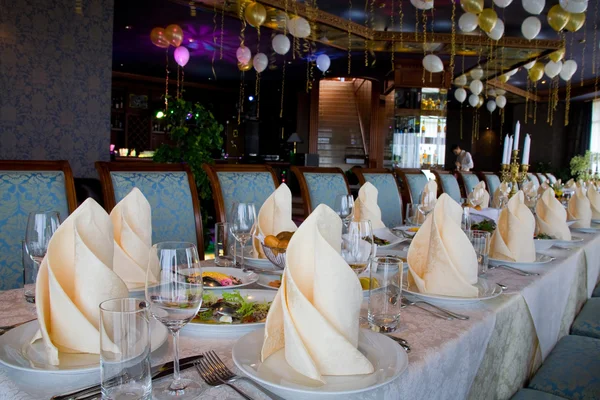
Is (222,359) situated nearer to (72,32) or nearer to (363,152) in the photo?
(72,32)

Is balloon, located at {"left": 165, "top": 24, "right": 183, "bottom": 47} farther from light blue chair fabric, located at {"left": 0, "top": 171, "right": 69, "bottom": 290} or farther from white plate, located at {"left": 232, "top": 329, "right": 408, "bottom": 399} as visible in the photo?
white plate, located at {"left": 232, "top": 329, "right": 408, "bottom": 399}

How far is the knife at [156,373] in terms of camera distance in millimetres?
573

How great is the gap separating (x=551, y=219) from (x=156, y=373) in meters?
1.81

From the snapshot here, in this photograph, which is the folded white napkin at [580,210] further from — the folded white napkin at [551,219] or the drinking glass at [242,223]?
the drinking glass at [242,223]

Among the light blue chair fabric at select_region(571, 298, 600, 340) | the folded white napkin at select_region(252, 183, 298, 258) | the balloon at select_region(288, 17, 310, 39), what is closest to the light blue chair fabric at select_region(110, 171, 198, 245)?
the folded white napkin at select_region(252, 183, 298, 258)

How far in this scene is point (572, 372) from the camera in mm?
1413

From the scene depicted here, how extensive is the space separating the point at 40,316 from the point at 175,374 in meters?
0.23

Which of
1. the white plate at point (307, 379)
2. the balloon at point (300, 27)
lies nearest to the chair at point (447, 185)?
the balloon at point (300, 27)

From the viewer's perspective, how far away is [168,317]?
0.65m

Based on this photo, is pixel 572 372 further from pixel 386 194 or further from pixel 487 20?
pixel 487 20

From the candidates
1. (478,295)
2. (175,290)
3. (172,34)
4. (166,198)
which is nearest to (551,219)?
(478,295)

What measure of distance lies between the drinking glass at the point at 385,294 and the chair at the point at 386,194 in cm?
219

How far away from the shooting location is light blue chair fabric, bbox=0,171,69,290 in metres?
1.50

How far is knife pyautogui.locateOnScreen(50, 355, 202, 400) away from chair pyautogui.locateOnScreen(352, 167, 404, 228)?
2.46 m
